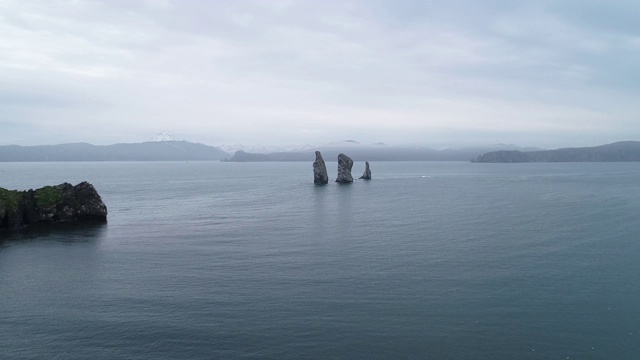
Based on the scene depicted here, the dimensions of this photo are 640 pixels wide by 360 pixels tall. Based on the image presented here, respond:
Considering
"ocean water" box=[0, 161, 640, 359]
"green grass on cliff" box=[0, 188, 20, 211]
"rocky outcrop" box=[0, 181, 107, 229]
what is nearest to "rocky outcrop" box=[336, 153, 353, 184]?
"ocean water" box=[0, 161, 640, 359]

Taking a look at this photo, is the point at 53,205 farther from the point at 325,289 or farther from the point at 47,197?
the point at 325,289

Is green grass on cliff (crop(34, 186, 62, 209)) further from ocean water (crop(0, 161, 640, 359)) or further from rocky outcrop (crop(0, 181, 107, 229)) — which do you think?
ocean water (crop(0, 161, 640, 359))

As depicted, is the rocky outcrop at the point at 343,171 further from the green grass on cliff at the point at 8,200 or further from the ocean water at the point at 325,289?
the green grass on cliff at the point at 8,200

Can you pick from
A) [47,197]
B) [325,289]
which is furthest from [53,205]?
[325,289]

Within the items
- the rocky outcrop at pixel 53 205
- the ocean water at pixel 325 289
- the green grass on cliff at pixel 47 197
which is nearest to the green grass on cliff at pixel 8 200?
the rocky outcrop at pixel 53 205

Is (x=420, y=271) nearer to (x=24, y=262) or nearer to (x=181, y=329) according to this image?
(x=181, y=329)
